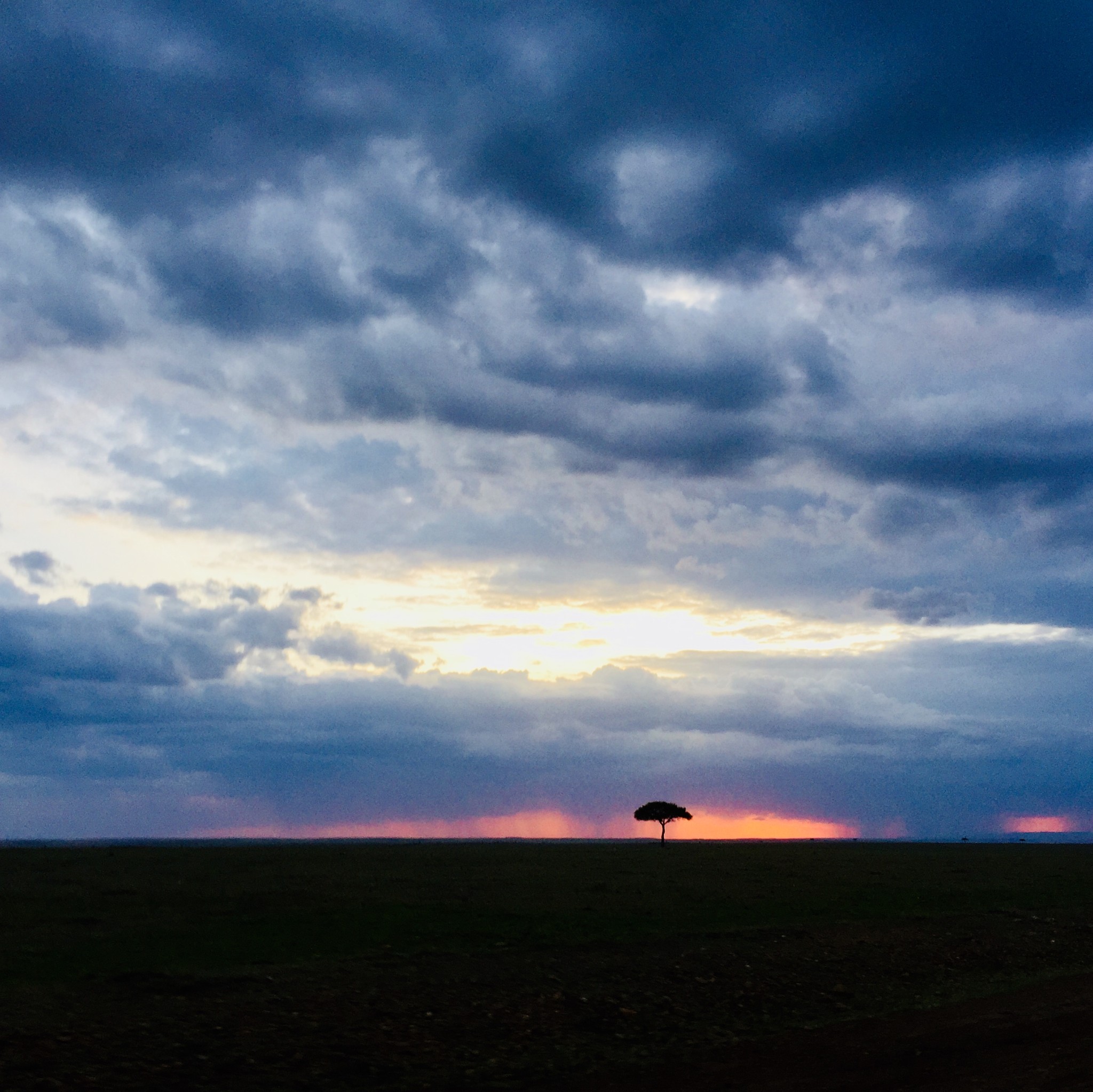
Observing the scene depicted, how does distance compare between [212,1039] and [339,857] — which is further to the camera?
[339,857]

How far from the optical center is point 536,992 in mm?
24469

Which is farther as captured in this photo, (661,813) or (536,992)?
(661,813)

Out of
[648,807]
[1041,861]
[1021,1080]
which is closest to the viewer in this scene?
[1021,1080]

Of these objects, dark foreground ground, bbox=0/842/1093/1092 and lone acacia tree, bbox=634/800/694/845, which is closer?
dark foreground ground, bbox=0/842/1093/1092

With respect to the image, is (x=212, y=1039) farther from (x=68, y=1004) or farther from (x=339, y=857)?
(x=339, y=857)

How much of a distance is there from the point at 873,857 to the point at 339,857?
57556 mm

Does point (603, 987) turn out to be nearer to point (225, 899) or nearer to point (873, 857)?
point (225, 899)

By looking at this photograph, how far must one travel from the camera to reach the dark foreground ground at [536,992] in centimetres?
1825

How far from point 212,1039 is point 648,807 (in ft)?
456

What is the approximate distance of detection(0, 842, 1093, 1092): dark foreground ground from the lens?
18.2 metres

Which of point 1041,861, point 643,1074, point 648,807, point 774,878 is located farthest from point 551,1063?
point 648,807

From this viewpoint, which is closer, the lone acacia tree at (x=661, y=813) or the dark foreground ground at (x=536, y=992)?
the dark foreground ground at (x=536, y=992)

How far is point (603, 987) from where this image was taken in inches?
995

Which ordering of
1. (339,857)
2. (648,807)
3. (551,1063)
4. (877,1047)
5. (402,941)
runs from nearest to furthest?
1. (551,1063)
2. (877,1047)
3. (402,941)
4. (339,857)
5. (648,807)
